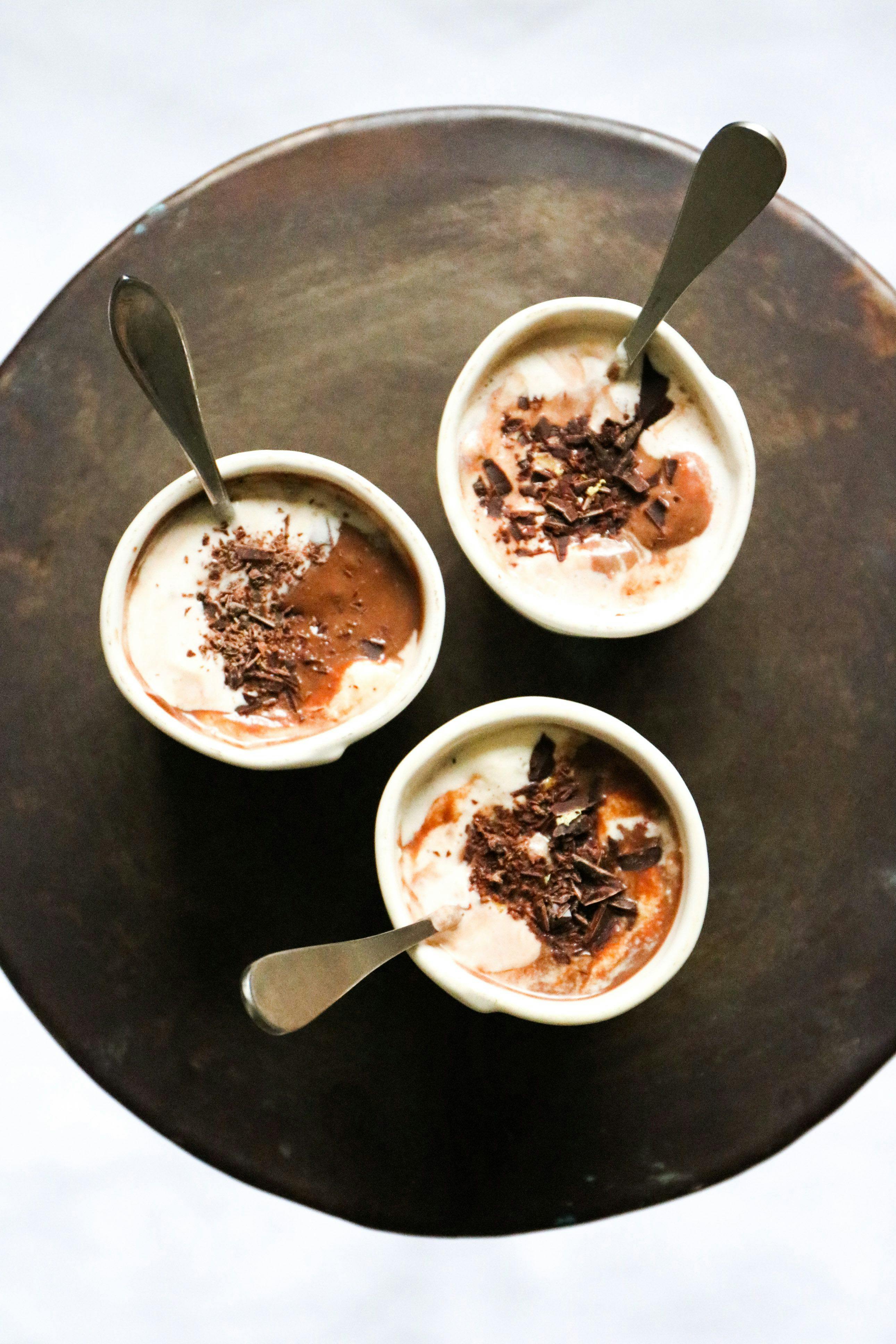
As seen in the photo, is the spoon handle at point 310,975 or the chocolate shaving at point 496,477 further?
the chocolate shaving at point 496,477

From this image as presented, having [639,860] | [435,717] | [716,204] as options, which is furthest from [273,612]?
[716,204]

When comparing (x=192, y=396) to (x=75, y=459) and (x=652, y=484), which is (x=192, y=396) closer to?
(x=75, y=459)

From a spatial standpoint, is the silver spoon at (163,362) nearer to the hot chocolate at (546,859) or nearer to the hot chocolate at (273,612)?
the hot chocolate at (273,612)

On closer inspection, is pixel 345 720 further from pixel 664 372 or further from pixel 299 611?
pixel 664 372

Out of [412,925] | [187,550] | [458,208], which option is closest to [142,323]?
[187,550]

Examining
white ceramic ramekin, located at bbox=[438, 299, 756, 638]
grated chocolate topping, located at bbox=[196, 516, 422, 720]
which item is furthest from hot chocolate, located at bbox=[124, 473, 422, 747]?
white ceramic ramekin, located at bbox=[438, 299, 756, 638]

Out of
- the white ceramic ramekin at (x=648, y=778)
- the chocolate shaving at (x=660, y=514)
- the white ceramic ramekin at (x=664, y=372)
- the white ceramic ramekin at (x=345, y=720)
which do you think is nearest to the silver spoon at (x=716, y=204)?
the white ceramic ramekin at (x=664, y=372)

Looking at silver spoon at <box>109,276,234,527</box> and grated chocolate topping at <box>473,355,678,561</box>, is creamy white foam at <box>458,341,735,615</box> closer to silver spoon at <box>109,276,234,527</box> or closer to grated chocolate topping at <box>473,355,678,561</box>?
grated chocolate topping at <box>473,355,678,561</box>
